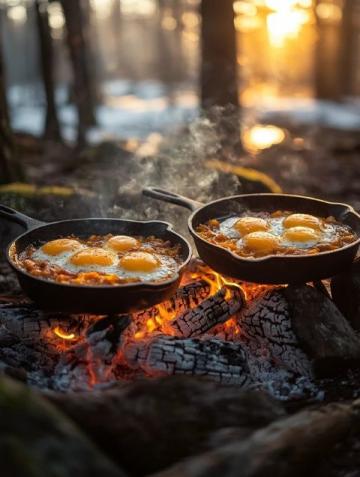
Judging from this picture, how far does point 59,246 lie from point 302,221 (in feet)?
6.72

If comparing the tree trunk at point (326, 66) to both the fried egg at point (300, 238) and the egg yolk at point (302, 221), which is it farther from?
the fried egg at point (300, 238)

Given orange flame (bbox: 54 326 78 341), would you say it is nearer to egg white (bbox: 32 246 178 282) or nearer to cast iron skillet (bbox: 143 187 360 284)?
egg white (bbox: 32 246 178 282)

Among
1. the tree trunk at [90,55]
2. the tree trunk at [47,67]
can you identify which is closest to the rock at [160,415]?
the tree trunk at [47,67]

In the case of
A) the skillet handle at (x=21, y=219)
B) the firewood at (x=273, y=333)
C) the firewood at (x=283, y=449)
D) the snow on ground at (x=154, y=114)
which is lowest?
the snow on ground at (x=154, y=114)

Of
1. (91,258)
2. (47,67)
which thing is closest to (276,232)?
(91,258)

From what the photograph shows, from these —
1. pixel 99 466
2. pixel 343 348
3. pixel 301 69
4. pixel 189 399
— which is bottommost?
pixel 301 69

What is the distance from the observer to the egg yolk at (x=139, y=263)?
4.05 metres

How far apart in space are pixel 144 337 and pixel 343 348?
150 cm

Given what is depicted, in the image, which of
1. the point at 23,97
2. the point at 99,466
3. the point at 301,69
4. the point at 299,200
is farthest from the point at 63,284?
the point at 301,69

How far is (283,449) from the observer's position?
282 cm

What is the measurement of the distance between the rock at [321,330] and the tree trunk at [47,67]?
Answer: 1152 centimetres

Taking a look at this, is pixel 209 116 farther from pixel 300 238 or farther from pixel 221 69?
pixel 300 238

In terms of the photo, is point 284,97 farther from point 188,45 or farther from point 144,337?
point 144,337

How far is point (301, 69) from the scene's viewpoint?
38.2 meters
